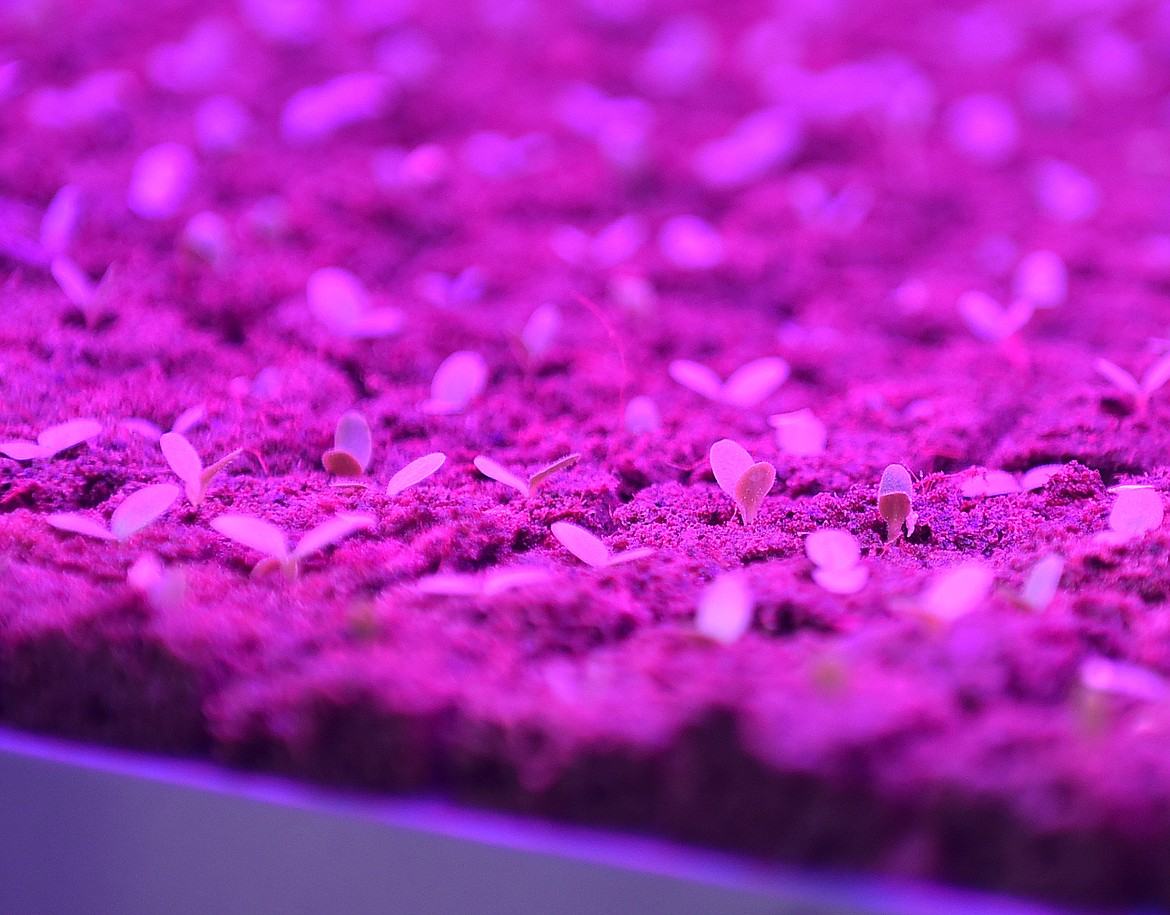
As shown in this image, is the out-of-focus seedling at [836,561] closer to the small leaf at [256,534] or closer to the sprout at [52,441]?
the small leaf at [256,534]

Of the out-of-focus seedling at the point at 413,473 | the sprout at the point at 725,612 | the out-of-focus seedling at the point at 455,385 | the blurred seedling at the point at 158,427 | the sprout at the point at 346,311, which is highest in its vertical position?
the sprout at the point at 346,311

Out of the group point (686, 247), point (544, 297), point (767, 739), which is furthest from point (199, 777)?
point (686, 247)

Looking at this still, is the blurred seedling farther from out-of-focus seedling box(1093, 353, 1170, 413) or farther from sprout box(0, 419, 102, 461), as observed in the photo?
out-of-focus seedling box(1093, 353, 1170, 413)

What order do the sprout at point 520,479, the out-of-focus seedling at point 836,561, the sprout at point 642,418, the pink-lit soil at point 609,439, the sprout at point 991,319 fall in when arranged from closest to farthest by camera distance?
1. the pink-lit soil at point 609,439
2. the out-of-focus seedling at point 836,561
3. the sprout at point 520,479
4. the sprout at point 642,418
5. the sprout at point 991,319

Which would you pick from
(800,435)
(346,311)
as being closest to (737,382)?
(800,435)

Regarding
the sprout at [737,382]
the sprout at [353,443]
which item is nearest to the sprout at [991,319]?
the sprout at [737,382]
